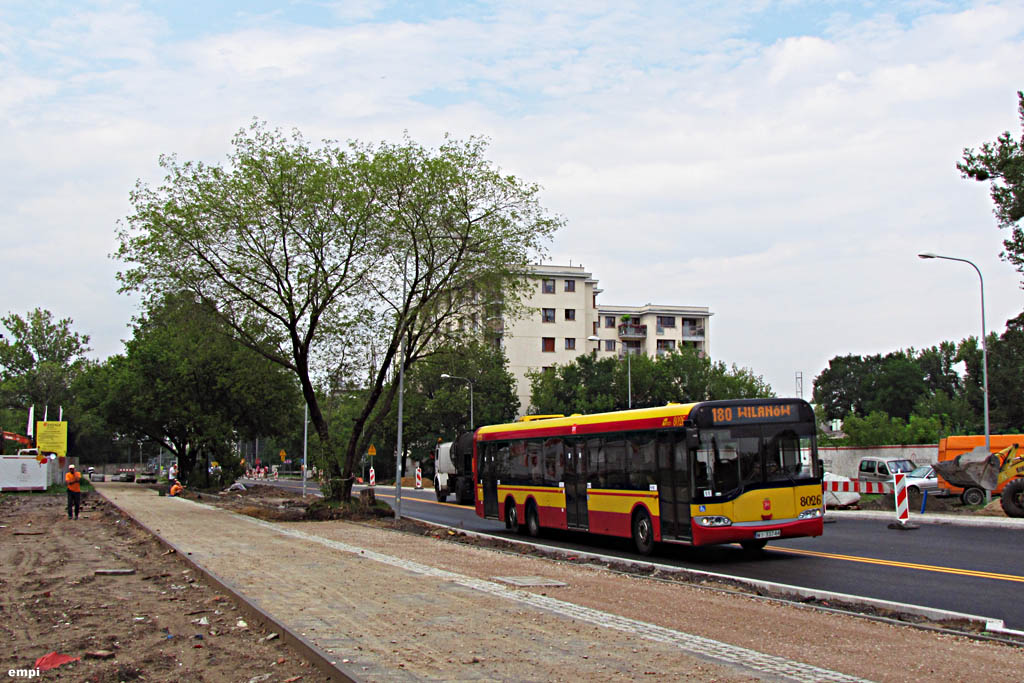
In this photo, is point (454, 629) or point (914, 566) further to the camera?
point (914, 566)

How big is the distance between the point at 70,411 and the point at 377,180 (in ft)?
302

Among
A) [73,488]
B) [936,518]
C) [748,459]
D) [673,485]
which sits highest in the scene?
[748,459]

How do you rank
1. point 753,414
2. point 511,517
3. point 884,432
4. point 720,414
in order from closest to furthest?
point 720,414 < point 753,414 < point 511,517 < point 884,432

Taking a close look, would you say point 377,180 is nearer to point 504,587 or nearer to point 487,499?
point 487,499

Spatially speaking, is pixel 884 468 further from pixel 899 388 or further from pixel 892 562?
pixel 899 388

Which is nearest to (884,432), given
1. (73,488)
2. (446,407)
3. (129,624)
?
(446,407)

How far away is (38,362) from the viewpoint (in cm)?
11075

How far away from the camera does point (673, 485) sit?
57.9ft

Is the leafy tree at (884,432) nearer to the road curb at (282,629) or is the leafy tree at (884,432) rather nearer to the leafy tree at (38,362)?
the road curb at (282,629)

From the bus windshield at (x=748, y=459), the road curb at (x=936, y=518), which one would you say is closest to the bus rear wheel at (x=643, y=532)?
→ the bus windshield at (x=748, y=459)

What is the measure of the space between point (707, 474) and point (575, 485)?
520 cm

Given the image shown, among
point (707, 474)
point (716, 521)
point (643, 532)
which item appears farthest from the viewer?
point (643, 532)

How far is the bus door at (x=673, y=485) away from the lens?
1727 cm

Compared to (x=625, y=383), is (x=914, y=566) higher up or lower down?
lower down
